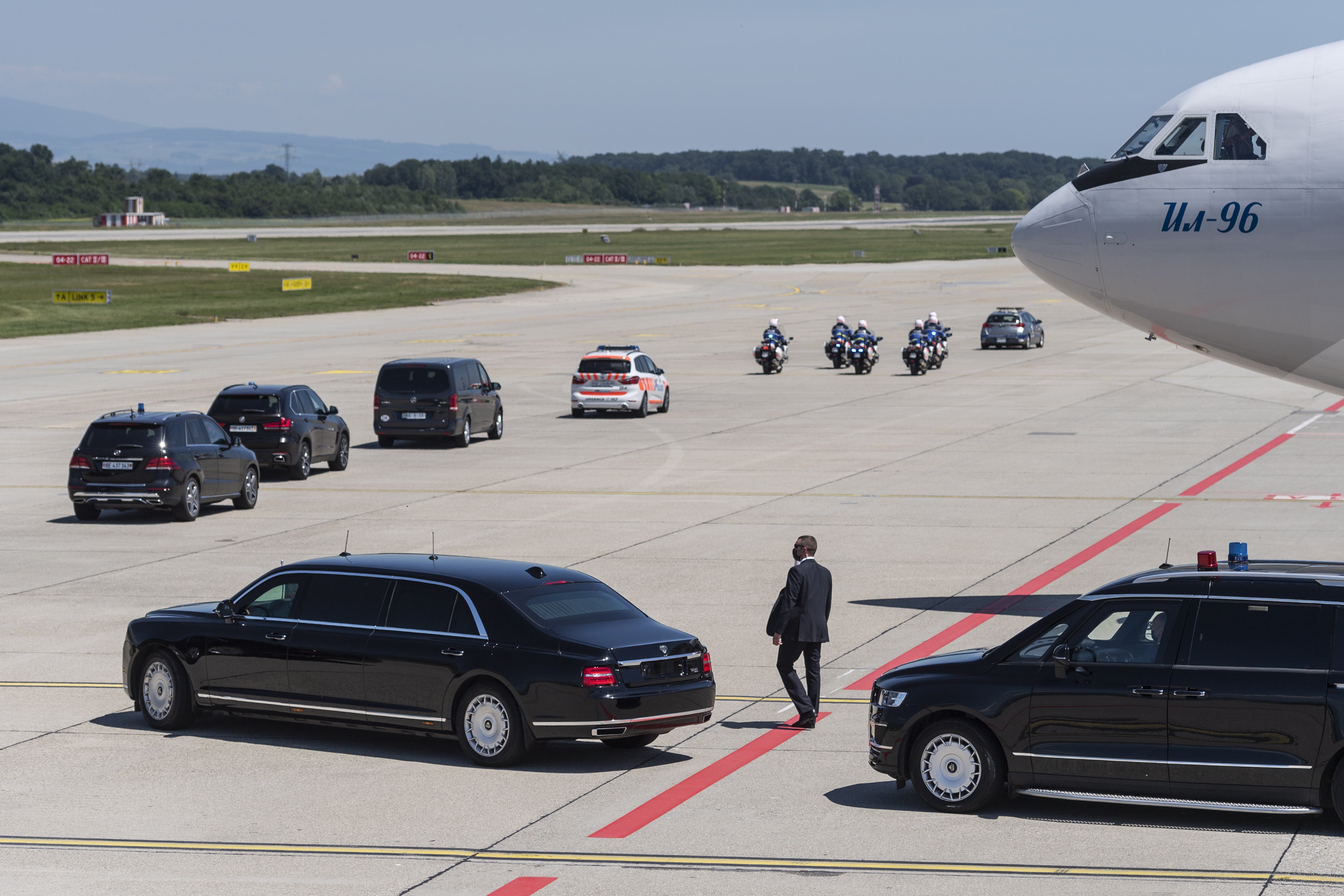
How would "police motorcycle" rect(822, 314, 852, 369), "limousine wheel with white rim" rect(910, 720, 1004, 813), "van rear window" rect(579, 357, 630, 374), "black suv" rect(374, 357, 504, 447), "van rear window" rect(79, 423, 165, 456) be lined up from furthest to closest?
"police motorcycle" rect(822, 314, 852, 369) < "van rear window" rect(579, 357, 630, 374) < "black suv" rect(374, 357, 504, 447) < "van rear window" rect(79, 423, 165, 456) < "limousine wheel with white rim" rect(910, 720, 1004, 813)

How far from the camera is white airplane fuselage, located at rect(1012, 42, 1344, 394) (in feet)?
54.0

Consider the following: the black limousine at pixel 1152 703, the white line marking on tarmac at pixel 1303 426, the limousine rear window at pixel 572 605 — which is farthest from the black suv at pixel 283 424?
the white line marking on tarmac at pixel 1303 426

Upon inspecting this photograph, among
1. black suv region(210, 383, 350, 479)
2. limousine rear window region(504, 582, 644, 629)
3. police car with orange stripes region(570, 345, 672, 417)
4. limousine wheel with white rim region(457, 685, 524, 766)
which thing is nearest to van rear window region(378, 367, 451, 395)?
black suv region(210, 383, 350, 479)

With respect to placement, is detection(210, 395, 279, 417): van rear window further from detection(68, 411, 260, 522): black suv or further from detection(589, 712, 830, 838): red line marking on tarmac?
detection(589, 712, 830, 838): red line marking on tarmac

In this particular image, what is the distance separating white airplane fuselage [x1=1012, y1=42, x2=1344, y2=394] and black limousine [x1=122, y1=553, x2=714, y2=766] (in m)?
7.01

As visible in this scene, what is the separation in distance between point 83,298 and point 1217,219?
8465 centimetres

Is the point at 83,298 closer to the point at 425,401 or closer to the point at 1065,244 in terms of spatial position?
the point at 425,401

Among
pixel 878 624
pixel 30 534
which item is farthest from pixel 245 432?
pixel 878 624

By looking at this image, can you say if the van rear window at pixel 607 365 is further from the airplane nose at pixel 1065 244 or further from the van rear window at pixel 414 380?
the airplane nose at pixel 1065 244

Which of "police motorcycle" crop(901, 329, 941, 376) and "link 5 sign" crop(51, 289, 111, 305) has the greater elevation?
"link 5 sign" crop(51, 289, 111, 305)

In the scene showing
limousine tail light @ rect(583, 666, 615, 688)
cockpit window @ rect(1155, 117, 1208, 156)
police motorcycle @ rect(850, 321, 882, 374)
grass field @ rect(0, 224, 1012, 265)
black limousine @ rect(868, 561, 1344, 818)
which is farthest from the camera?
grass field @ rect(0, 224, 1012, 265)

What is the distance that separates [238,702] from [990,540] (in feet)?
46.5

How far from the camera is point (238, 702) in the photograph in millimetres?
14391

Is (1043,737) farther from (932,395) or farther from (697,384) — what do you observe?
(697,384)
